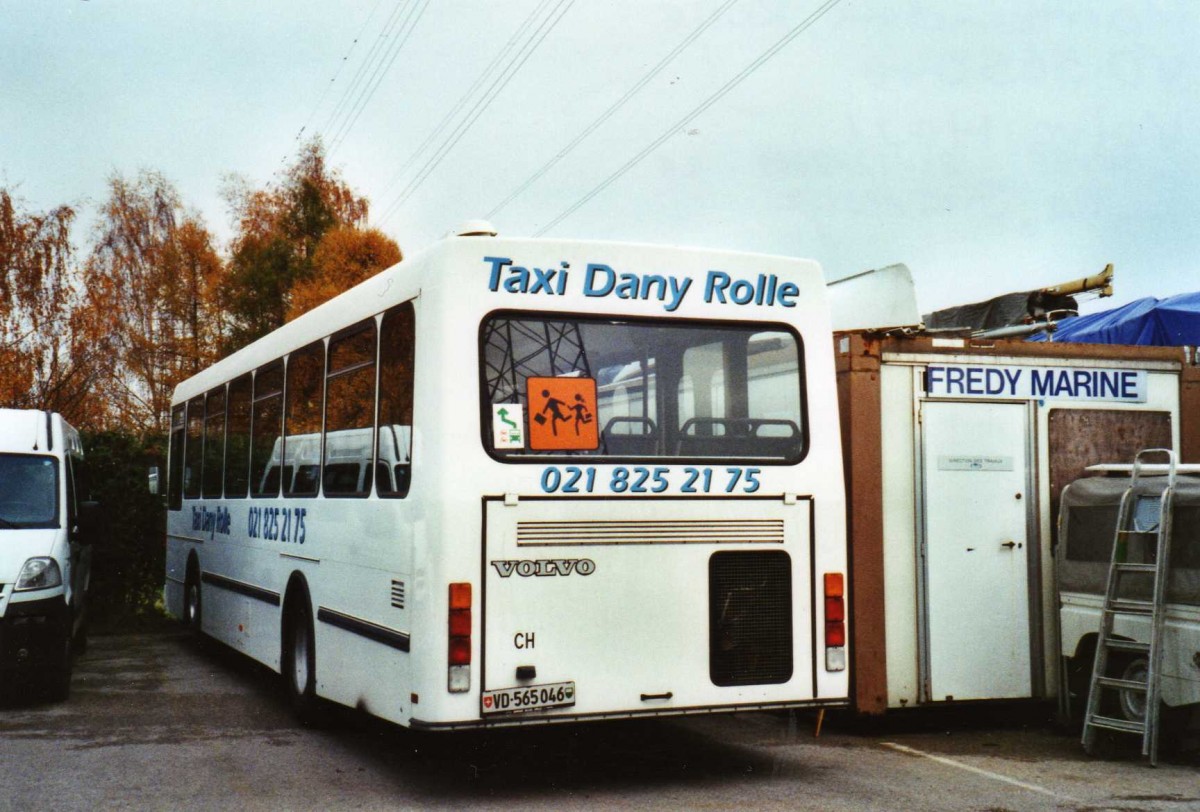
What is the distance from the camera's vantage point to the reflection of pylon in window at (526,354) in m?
6.76

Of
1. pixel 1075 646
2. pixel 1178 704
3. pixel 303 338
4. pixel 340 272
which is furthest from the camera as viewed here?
pixel 340 272

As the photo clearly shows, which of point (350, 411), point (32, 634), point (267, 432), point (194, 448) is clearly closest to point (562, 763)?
point (350, 411)

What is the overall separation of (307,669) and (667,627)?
3.07 metres

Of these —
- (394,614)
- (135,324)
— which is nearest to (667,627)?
(394,614)

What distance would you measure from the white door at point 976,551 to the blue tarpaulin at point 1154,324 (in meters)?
6.24

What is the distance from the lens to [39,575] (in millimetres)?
9719

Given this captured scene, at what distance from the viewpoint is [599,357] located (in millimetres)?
7008

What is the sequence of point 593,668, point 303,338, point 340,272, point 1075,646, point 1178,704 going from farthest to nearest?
point 340,272 → point 303,338 → point 1075,646 → point 1178,704 → point 593,668

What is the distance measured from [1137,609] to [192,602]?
9.36 m

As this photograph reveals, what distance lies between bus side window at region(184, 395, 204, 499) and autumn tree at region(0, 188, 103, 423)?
41.8 feet

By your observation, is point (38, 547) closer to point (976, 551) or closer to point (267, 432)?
point (267, 432)

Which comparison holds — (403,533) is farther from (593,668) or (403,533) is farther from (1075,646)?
(1075,646)

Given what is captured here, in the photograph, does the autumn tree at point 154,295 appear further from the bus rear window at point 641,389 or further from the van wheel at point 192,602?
the bus rear window at point 641,389

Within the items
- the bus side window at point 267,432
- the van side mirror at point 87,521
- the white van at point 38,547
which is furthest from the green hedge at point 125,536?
the bus side window at point 267,432
